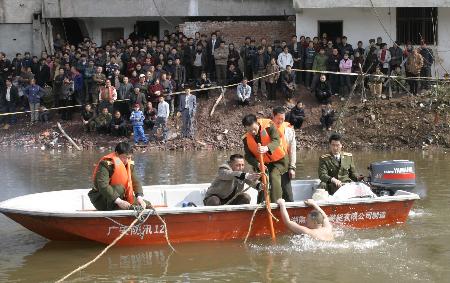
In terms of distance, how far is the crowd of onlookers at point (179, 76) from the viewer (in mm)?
24703

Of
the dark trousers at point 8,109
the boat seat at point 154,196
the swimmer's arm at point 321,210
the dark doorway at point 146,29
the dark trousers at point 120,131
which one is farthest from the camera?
the dark doorway at point 146,29

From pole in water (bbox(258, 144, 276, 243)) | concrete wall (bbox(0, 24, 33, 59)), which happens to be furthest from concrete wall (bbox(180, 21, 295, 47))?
pole in water (bbox(258, 144, 276, 243))

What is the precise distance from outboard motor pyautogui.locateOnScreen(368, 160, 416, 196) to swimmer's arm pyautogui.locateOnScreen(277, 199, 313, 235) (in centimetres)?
206

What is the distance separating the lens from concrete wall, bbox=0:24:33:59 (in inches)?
1185

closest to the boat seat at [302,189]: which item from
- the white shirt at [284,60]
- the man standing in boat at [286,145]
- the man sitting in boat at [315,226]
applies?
Result: the man standing in boat at [286,145]

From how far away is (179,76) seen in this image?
2555 cm

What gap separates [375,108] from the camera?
24531 mm

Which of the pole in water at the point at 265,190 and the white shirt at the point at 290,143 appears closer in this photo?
the pole in water at the point at 265,190

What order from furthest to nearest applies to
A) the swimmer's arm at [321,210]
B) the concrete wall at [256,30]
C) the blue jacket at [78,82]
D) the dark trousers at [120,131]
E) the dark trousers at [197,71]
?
1. the concrete wall at [256,30]
2. the dark trousers at [197,71]
3. the blue jacket at [78,82]
4. the dark trousers at [120,131]
5. the swimmer's arm at [321,210]

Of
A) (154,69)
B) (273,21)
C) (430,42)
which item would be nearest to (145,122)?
(154,69)

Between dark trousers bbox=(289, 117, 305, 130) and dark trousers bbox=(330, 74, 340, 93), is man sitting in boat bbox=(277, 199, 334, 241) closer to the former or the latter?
dark trousers bbox=(289, 117, 305, 130)

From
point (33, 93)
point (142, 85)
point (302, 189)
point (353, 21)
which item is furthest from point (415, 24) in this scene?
point (302, 189)

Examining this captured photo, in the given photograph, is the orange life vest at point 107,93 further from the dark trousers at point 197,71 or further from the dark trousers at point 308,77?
the dark trousers at point 308,77

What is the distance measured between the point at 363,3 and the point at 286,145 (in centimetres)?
1475
